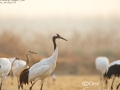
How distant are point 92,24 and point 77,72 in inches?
45.5

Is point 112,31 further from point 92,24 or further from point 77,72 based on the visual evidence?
point 77,72

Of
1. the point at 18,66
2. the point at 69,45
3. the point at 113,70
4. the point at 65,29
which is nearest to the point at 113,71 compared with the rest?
the point at 113,70

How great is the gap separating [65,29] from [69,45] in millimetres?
368

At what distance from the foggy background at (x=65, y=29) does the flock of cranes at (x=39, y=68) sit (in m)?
0.27

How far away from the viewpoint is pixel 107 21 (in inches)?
272

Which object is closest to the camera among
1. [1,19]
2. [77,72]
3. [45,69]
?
[45,69]

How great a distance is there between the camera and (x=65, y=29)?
6812mm

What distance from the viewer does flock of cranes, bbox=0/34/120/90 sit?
5.87 m

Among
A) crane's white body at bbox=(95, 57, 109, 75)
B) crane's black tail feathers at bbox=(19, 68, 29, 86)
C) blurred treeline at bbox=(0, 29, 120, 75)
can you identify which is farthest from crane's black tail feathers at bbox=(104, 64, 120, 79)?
crane's black tail feathers at bbox=(19, 68, 29, 86)

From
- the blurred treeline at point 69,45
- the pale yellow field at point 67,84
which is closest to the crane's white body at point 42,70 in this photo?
the pale yellow field at point 67,84

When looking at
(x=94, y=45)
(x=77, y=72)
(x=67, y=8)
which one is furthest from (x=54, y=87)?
(x=67, y=8)

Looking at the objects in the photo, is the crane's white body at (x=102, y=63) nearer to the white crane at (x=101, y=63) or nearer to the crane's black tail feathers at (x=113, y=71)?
the white crane at (x=101, y=63)

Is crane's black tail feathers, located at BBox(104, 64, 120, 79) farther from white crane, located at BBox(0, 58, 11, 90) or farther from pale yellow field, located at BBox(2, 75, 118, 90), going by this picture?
white crane, located at BBox(0, 58, 11, 90)

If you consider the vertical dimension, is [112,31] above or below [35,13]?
below
